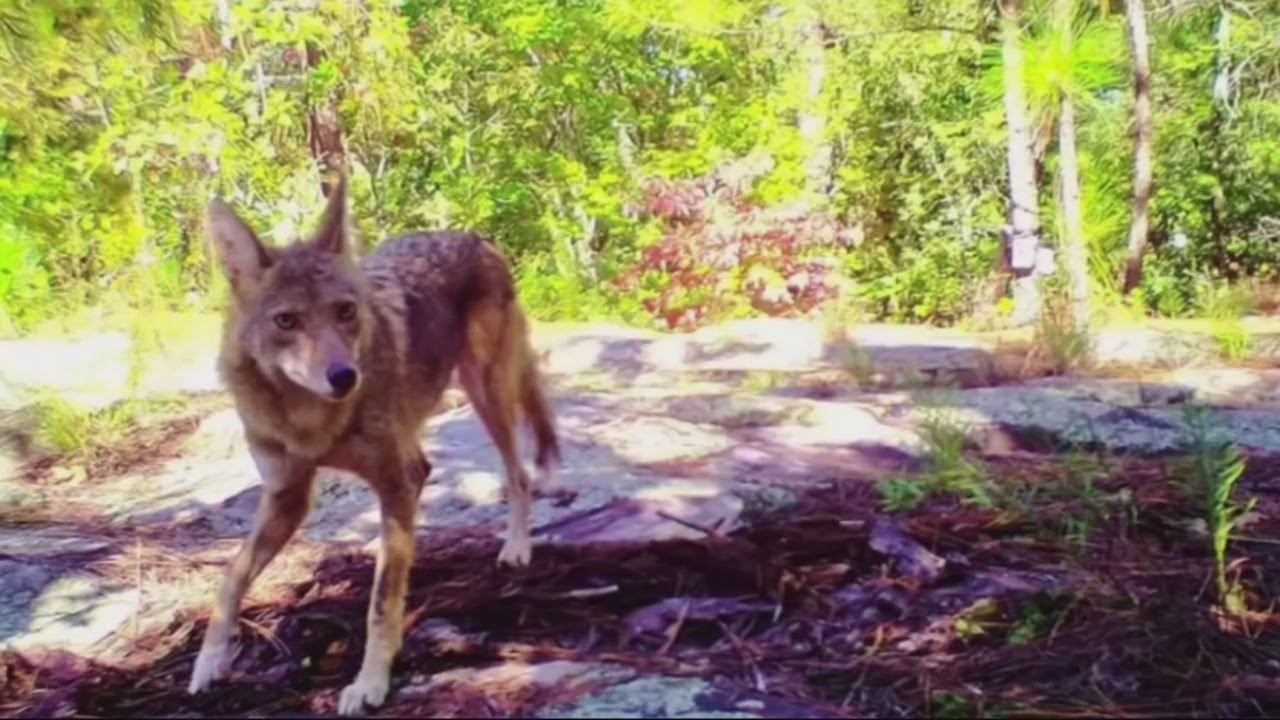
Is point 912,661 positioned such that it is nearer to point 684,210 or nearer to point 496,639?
point 496,639

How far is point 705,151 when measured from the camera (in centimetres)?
1338

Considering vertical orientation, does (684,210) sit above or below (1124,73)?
below

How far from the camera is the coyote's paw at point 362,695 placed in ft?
8.98

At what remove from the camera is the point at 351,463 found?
127 inches

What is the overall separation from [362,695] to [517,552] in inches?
39.1

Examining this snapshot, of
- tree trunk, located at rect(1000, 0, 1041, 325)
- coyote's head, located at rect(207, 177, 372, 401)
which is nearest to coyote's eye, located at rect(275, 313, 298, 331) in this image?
coyote's head, located at rect(207, 177, 372, 401)

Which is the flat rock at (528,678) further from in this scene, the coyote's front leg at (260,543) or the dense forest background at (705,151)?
the dense forest background at (705,151)

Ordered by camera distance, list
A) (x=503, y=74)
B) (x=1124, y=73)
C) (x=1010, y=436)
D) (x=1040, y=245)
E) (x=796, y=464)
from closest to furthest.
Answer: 1. (x=796, y=464)
2. (x=1010, y=436)
3. (x=1040, y=245)
4. (x=1124, y=73)
5. (x=503, y=74)

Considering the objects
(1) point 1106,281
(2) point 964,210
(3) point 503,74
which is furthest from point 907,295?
(3) point 503,74

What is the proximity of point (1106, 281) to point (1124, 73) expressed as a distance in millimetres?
2030

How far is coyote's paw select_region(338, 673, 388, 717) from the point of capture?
2736 mm

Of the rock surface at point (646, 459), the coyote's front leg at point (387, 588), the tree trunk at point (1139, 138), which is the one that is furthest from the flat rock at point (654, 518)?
the tree trunk at point (1139, 138)

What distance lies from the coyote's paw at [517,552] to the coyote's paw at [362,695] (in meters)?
0.84

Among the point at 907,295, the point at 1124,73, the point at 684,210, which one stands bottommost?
the point at 907,295
